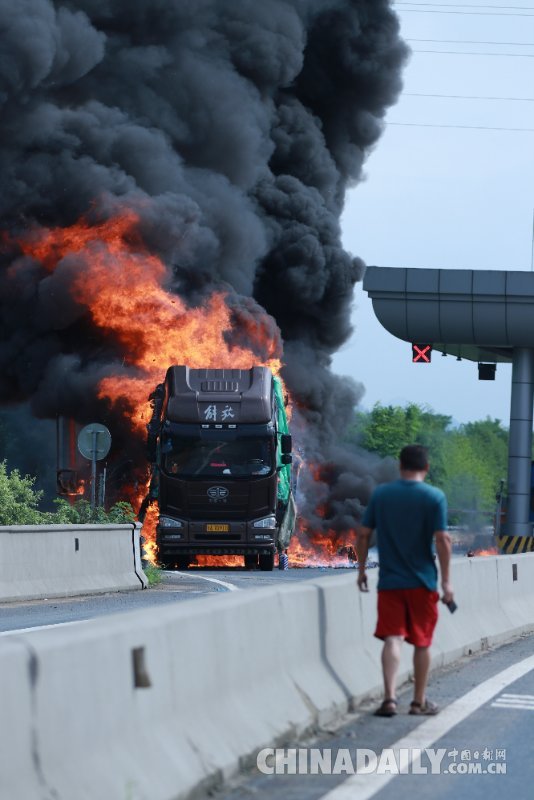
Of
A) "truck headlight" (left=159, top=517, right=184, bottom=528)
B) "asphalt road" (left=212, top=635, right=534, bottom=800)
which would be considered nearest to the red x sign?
"truck headlight" (left=159, top=517, right=184, bottom=528)

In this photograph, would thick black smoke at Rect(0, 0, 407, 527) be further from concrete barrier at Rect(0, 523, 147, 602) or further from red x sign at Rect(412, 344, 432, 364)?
concrete barrier at Rect(0, 523, 147, 602)

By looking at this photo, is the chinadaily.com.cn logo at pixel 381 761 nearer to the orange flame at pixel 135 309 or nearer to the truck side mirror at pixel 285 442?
the truck side mirror at pixel 285 442

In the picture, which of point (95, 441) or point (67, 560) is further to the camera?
point (95, 441)

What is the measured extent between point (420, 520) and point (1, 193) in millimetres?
40042

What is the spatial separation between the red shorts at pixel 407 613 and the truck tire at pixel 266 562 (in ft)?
73.3

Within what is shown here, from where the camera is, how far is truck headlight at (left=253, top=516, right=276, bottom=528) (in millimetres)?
29703

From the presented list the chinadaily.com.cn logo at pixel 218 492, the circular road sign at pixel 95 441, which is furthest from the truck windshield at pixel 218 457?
the circular road sign at pixel 95 441

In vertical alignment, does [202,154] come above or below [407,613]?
above

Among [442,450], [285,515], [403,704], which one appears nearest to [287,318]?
[285,515]

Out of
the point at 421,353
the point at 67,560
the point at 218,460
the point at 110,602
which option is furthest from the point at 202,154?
the point at 110,602

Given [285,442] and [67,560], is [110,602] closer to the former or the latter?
[67,560]

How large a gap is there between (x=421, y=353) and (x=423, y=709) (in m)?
30.3

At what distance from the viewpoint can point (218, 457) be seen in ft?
95.0

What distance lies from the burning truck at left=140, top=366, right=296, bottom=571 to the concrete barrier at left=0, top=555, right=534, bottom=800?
761 inches
